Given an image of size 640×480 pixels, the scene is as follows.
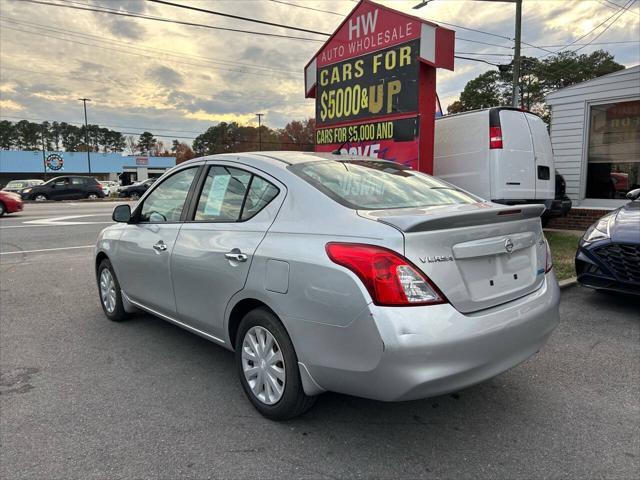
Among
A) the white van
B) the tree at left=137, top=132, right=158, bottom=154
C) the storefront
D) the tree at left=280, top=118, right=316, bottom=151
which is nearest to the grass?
the white van

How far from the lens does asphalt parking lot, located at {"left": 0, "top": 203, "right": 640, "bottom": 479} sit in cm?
242

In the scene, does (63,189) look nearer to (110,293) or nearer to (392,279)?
(110,293)

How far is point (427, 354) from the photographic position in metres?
2.16

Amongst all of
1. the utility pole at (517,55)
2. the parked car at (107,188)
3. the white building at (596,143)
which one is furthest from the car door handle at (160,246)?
the parked car at (107,188)

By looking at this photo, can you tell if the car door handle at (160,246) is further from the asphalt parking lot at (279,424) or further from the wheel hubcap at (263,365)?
the wheel hubcap at (263,365)

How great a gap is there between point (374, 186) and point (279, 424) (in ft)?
5.16

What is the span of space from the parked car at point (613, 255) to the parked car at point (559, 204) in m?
3.46

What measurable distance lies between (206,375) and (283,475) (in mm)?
1342

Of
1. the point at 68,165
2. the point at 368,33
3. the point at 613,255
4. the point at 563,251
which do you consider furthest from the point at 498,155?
the point at 68,165

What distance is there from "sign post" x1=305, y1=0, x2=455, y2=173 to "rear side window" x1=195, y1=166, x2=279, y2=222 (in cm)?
420

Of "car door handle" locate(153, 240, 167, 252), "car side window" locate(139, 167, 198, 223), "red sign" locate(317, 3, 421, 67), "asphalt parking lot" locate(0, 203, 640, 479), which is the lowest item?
"asphalt parking lot" locate(0, 203, 640, 479)

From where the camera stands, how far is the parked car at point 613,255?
14.7 ft

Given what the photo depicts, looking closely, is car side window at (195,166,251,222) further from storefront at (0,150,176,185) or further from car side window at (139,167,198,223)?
storefront at (0,150,176,185)

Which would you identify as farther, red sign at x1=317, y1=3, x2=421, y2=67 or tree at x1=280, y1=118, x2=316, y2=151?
tree at x1=280, y1=118, x2=316, y2=151
